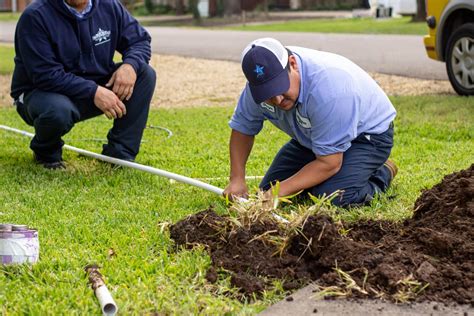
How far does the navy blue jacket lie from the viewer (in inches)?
236

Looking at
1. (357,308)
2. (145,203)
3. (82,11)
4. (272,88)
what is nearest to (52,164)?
(82,11)

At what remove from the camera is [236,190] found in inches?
195

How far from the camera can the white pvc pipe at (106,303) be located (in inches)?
133

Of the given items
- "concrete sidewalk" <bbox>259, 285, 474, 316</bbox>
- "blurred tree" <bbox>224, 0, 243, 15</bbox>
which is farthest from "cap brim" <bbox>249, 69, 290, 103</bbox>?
"blurred tree" <bbox>224, 0, 243, 15</bbox>

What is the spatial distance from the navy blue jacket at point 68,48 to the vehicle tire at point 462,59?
162 inches

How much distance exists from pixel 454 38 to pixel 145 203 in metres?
5.24

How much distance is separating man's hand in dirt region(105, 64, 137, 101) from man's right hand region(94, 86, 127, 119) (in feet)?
0.56

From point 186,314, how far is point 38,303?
2.07 ft

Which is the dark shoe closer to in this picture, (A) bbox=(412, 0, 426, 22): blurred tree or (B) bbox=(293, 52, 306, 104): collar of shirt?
(B) bbox=(293, 52, 306, 104): collar of shirt

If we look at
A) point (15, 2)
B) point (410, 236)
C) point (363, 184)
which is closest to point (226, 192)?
point (363, 184)

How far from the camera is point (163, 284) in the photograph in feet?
12.3

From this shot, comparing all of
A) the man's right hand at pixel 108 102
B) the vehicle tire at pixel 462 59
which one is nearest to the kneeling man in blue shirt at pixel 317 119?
the man's right hand at pixel 108 102

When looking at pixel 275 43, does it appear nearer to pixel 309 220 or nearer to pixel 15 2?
pixel 309 220

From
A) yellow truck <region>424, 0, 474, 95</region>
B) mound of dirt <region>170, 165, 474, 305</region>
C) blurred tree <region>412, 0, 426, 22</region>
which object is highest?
yellow truck <region>424, 0, 474, 95</region>
